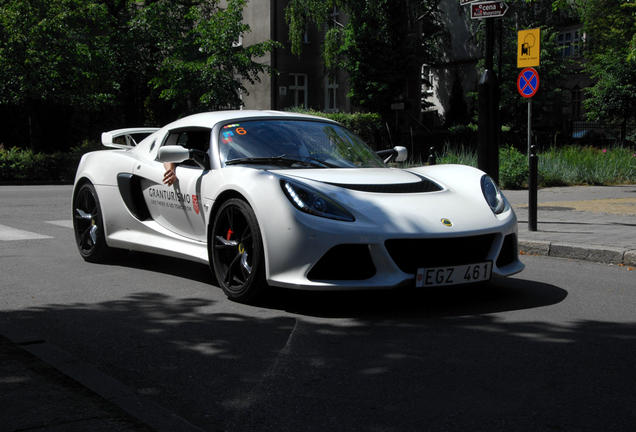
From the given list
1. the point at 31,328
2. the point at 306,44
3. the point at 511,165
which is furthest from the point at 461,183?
the point at 306,44

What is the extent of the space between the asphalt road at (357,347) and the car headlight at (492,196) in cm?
64

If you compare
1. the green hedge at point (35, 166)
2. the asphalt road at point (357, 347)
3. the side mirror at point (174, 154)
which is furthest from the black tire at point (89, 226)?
the green hedge at point (35, 166)

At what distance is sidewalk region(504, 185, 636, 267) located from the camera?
694 centimetres

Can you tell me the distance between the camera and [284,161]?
5387mm

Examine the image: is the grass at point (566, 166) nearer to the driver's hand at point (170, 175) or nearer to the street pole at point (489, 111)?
the street pole at point (489, 111)

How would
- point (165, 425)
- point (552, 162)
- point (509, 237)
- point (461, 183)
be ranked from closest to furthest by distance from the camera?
point (165, 425) → point (509, 237) → point (461, 183) → point (552, 162)

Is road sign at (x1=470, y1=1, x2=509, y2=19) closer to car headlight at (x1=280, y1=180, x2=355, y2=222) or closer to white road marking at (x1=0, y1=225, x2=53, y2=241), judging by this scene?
car headlight at (x1=280, y1=180, x2=355, y2=222)

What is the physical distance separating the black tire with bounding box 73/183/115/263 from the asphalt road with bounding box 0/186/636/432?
0.39 meters

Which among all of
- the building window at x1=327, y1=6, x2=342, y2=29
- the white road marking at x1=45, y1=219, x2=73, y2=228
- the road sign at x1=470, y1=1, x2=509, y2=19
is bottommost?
the white road marking at x1=45, y1=219, x2=73, y2=228

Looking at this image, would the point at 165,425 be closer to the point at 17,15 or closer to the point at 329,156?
the point at 329,156

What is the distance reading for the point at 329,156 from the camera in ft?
18.5

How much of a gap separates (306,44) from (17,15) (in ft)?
45.5

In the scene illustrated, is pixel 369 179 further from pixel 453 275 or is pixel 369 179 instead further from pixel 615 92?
pixel 615 92

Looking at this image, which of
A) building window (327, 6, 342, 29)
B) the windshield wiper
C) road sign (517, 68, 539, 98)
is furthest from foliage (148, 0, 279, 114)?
the windshield wiper
